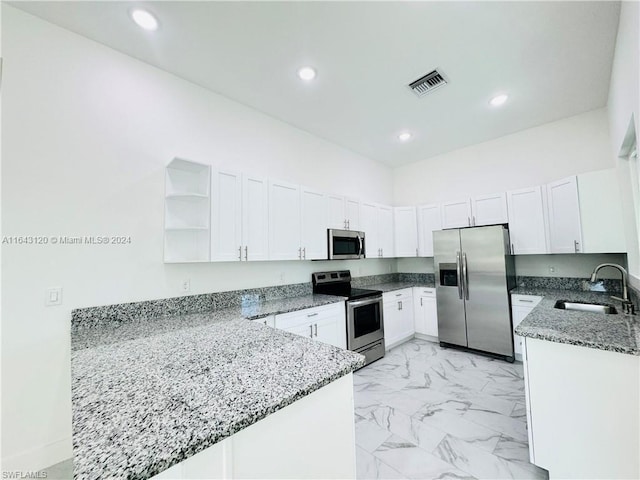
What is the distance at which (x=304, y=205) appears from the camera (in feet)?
10.4

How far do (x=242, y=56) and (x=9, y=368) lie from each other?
280 centimetres

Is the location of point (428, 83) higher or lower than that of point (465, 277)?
higher

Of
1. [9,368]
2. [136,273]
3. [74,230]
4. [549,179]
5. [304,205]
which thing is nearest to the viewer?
[9,368]

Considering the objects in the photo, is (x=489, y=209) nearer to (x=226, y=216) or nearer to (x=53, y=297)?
(x=226, y=216)

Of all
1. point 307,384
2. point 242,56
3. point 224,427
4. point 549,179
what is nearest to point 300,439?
point 307,384

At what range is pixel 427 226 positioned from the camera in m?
4.43

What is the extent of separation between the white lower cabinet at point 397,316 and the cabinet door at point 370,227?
68 centimetres

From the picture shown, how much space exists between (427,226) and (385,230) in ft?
2.29

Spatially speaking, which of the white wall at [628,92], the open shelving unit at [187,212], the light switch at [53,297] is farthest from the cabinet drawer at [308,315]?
the white wall at [628,92]

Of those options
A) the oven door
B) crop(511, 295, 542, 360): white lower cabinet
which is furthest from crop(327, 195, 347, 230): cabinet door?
crop(511, 295, 542, 360): white lower cabinet

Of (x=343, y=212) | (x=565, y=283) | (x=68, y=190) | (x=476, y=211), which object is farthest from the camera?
(x=476, y=211)

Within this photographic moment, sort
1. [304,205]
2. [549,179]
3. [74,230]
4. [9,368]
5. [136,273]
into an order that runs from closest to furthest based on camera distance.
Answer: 1. [9,368]
2. [74,230]
3. [136,273]
4. [304,205]
5. [549,179]

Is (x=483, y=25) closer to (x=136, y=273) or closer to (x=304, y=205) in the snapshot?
(x=304, y=205)

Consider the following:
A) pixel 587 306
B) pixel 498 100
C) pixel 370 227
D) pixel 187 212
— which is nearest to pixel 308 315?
pixel 187 212
